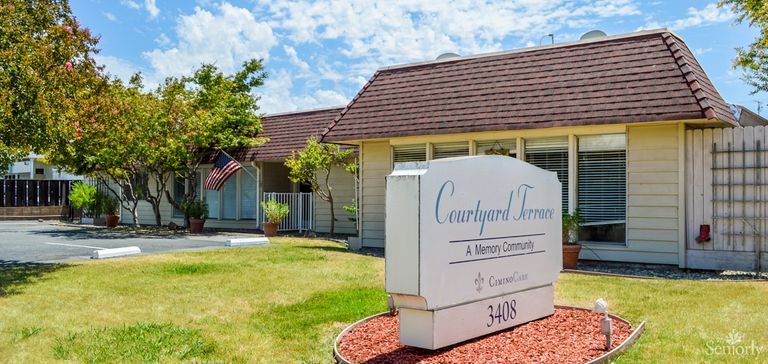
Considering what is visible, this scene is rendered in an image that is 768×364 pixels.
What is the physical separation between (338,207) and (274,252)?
22.3 feet

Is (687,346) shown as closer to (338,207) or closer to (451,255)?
(451,255)

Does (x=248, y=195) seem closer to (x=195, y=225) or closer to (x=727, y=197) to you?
(x=195, y=225)

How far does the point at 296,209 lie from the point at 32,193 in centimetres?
1746

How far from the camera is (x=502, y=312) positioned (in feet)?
21.9

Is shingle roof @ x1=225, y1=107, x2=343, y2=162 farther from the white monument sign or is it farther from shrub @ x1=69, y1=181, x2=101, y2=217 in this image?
the white monument sign

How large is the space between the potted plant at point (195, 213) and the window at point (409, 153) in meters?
8.68

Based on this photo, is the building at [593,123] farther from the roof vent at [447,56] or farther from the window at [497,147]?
the roof vent at [447,56]

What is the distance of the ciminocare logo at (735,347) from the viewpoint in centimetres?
579

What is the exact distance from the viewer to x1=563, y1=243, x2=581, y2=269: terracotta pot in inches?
460

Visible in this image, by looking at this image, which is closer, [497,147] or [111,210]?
[497,147]

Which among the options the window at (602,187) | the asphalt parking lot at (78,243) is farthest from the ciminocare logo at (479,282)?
the asphalt parking lot at (78,243)

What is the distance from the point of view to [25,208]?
3078cm

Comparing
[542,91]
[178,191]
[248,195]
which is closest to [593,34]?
[542,91]

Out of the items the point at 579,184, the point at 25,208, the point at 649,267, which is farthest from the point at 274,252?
the point at 25,208
